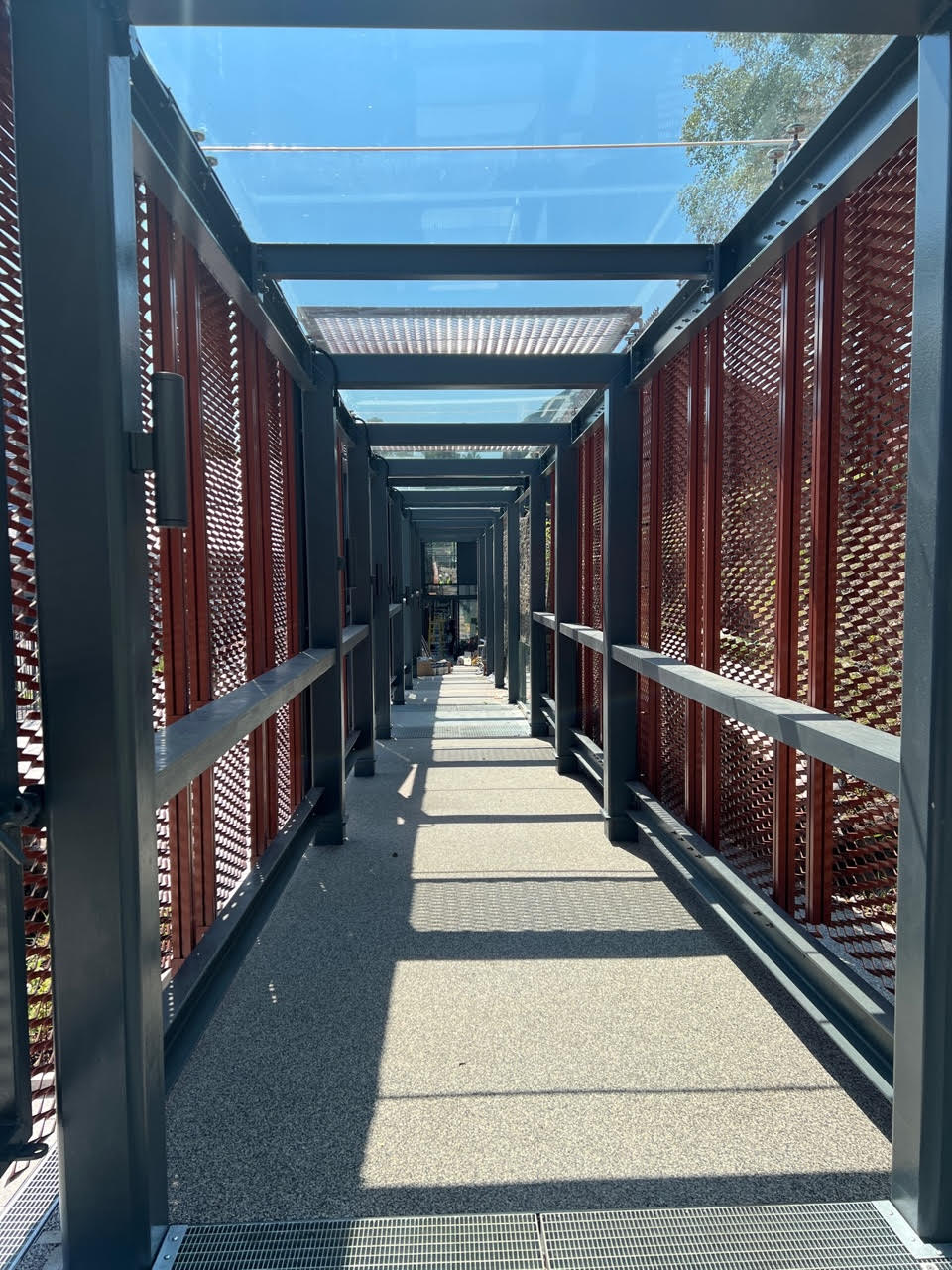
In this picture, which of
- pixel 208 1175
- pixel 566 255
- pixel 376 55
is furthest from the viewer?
pixel 566 255

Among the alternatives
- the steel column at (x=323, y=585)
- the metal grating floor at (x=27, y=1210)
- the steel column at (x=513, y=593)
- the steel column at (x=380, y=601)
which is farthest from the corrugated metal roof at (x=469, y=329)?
the steel column at (x=513, y=593)

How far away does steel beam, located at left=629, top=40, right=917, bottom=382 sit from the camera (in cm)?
194

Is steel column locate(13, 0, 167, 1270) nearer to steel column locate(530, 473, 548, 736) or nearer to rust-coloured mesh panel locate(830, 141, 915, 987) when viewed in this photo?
rust-coloured mesh panel locate(830, 141, 915, 987)

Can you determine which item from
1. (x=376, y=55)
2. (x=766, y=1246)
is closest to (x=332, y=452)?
(x=376, y=55)

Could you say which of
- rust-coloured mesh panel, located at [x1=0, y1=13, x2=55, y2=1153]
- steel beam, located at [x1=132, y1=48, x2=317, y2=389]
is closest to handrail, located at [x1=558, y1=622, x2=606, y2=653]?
steel beam, located at [x1=132, y1=48, x2=317, y2=389]

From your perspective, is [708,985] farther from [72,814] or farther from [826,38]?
[826,38]

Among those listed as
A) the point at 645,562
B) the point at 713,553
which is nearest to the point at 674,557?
the point at 645,562

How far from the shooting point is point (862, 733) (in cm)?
200

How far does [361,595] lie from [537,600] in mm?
2035

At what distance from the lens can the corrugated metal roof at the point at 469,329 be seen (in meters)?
3.99

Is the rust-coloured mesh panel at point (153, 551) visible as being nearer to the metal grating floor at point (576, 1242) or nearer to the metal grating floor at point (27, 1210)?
the metal grating floor at point (27, 1210)

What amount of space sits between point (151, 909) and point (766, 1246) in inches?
56.4

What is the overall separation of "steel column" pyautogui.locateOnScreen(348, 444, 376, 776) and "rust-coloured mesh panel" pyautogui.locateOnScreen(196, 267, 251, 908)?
3128mm

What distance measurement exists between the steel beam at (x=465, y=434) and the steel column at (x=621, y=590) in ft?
6.39
